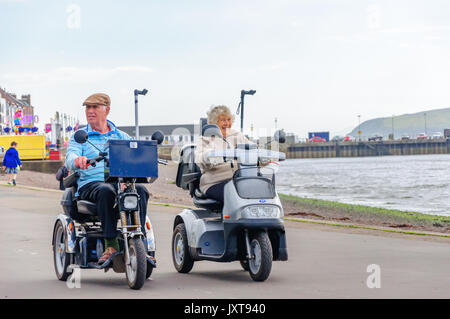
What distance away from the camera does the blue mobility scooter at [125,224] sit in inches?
274

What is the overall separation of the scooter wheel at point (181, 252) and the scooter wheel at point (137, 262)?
152 centimetres

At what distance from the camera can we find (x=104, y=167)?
23.9 feet

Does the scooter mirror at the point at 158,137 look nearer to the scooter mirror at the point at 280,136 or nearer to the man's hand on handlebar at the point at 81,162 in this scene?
the man's hand on handlebar at the point at 81,162

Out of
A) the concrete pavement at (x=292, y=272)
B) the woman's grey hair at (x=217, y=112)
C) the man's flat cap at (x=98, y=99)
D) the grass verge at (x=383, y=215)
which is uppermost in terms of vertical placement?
the man's flat cap at (x=98, y=99)

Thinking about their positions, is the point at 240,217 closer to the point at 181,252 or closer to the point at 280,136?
the point at 280,136

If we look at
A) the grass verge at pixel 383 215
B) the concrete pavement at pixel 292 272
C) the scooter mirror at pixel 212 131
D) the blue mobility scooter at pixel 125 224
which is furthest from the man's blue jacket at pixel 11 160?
the blue mobility scooter at pixel 125 224

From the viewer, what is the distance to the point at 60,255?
316 inches

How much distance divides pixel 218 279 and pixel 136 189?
1.33 m

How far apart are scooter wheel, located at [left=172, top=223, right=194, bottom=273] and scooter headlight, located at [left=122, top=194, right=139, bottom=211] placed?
1.60m

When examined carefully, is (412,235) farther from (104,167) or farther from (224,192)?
(104,167)

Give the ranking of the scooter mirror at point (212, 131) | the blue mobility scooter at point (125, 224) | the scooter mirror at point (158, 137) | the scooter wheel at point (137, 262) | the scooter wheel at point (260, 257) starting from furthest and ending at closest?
1. the scooter mirror at point (212, 131)
2. the scooter wheel at point (260, 257)
3. the scooter mirror at point (158, 137)
4. the blue mobility scooter at point (125, 224)
5. the scooter wheel at point (137, 262)

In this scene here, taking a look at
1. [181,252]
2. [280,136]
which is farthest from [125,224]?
[280,136]

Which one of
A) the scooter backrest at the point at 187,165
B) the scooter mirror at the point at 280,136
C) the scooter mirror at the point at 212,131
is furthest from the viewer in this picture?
the scooter backrest at the point at 187,165

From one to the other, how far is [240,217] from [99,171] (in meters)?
1.39
